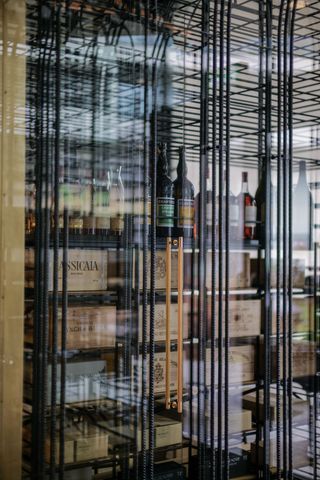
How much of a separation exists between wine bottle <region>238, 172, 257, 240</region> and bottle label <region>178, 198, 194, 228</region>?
0.28 metres

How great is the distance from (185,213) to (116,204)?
245mm

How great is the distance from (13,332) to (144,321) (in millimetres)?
359

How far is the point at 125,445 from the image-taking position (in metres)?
1.81

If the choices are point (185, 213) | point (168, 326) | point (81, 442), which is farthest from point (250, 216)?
point (81, 442)

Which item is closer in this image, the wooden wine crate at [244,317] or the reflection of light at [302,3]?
the wooden wine crate at [244,317]

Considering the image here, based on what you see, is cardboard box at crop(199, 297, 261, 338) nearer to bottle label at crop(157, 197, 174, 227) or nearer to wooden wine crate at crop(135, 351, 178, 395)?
wooden wine crate at crop(135, 351, 178, 395)

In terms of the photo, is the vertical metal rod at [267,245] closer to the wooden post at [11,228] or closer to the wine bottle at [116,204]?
the wine bottle at [116,204]

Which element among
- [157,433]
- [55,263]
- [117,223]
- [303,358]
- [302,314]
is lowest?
[157,433]

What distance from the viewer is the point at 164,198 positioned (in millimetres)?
Answer: 1952

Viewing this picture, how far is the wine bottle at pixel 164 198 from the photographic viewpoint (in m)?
1.94

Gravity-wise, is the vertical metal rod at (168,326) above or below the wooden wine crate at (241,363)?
above

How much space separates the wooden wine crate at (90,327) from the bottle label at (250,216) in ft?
2.29

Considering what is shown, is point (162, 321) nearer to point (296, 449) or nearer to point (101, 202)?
Answer: point (101, 202)

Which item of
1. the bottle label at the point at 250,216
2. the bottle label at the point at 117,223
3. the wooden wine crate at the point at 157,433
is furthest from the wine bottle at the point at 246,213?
the wooden wine crate at the point at 157,433
